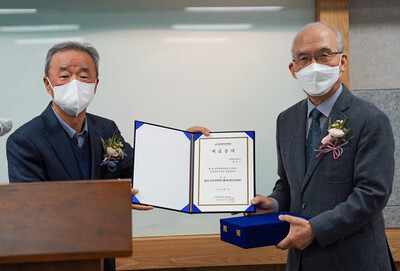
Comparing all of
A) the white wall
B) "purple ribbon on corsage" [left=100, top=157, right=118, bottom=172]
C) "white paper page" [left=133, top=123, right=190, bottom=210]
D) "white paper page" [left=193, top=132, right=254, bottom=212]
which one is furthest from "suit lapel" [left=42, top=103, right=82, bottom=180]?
the white wall

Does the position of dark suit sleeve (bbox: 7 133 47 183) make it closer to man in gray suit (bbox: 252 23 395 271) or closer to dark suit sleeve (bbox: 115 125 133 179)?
dark suit sleeve (bbox: 115 125 133 179)

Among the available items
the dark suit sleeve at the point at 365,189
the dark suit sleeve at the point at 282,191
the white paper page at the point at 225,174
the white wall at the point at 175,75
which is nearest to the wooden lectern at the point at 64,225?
the dark suit sleeve at the point at 365,189

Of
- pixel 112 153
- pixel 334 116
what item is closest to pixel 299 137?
pixel 334 116

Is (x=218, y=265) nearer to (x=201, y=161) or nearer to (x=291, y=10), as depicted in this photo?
(x=201, y=161)

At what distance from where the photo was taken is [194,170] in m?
1.94

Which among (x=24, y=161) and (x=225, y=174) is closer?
(x=24, y=161)

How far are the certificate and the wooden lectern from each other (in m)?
0.91

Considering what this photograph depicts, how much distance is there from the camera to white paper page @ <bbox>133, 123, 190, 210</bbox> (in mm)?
1859

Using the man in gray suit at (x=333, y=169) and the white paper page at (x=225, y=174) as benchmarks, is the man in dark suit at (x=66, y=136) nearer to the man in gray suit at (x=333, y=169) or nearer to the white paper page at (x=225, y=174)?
the white paper page at (x=225, y=174)

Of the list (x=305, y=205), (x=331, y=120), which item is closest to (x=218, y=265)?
(x=305, y=205)

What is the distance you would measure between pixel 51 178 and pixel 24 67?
1420mm

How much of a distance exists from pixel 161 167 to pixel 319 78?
722 mm

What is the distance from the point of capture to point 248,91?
116 inches

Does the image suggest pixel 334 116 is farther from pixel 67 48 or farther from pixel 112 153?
pixel 67 48
